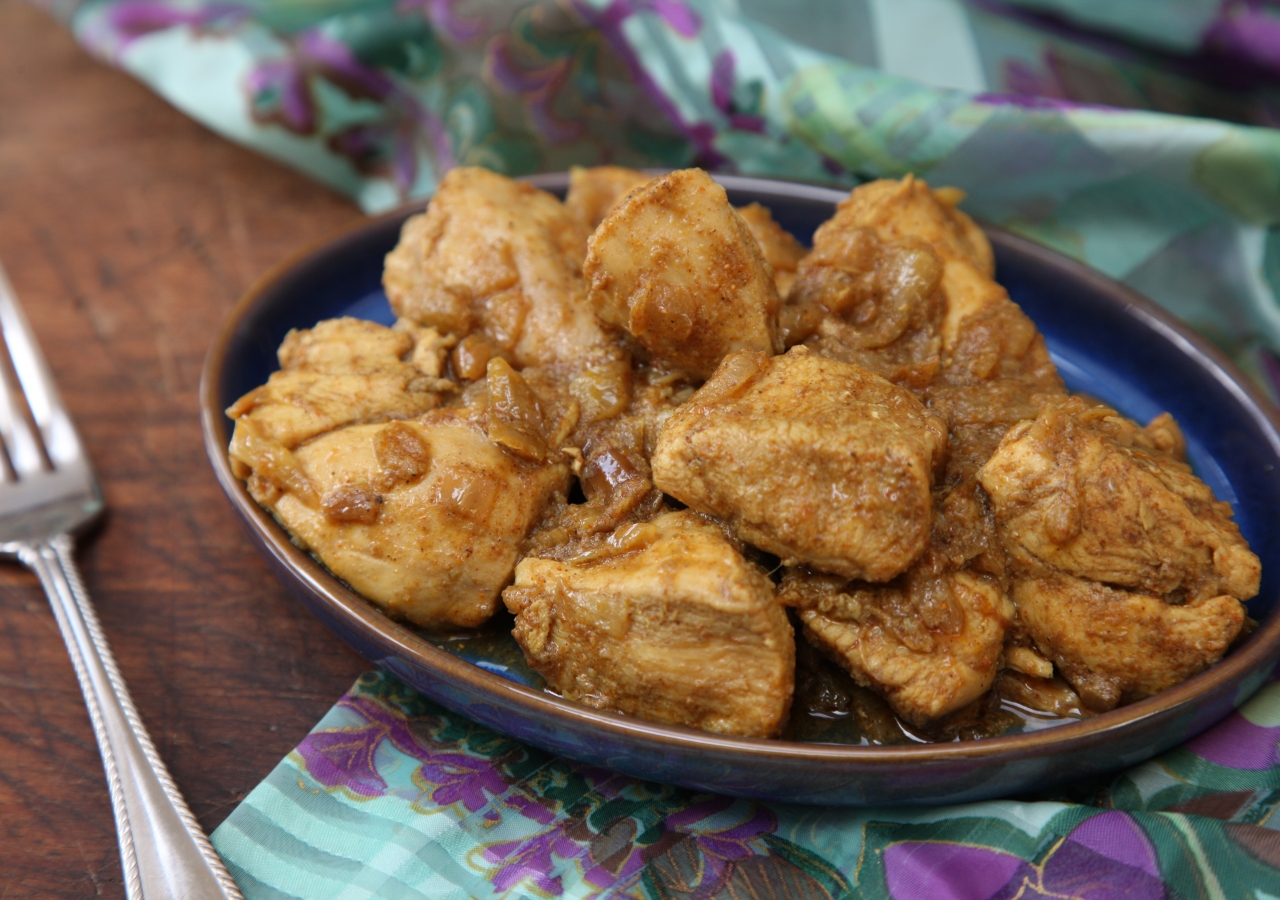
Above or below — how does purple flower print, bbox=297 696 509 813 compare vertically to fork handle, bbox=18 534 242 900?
below

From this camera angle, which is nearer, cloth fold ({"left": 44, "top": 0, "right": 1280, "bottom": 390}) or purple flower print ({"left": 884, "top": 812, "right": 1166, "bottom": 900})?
purple flower print ({"left": 884, "top": 812, "right": 1166, "bottom": 900})

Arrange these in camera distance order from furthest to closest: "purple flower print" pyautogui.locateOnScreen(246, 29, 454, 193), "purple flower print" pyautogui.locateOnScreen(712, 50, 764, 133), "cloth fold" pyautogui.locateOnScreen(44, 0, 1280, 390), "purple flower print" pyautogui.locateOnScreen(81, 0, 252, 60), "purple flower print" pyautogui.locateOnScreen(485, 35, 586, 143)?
"purple flower print" pyautogui.locateOnScreen(81, 0, 252, 60) < "purple flower print" pyautogui.locateOnScreen(246, 29, 454, 193) < "purple flower print" pyautogui.locateOnScreen(485, 35, 586, 143) < "purple flower print" pyautogui.locateOnScreen(712, 50, 764, 133) < "cloth fold" pyautogui.locateOnScreen(44, 0, 1280, 390)

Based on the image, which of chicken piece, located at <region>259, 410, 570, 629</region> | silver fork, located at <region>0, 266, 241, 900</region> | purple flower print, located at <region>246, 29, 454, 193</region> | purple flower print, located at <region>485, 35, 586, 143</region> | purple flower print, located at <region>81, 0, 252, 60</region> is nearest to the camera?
silver fork, located at <region>0, 266, 241, 900</region>

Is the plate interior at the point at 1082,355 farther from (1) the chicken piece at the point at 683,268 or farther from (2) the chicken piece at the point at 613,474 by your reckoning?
(1) the chicken piece at the point at 683,268

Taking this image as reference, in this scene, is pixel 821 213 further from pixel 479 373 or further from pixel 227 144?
pixel 227 144

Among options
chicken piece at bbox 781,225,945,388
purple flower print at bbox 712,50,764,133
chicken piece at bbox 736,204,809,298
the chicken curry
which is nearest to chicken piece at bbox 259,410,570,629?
the chicken curry

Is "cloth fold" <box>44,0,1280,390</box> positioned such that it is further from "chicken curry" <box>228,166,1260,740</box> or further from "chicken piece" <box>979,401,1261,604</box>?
"chicken piece" <box>979,401,1261,604</box>

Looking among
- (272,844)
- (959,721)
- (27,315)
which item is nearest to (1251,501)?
(959,721)

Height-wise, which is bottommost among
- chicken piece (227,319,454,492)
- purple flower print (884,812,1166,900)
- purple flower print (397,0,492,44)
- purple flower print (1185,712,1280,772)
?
purple flower print (1185,712,1280,772)
